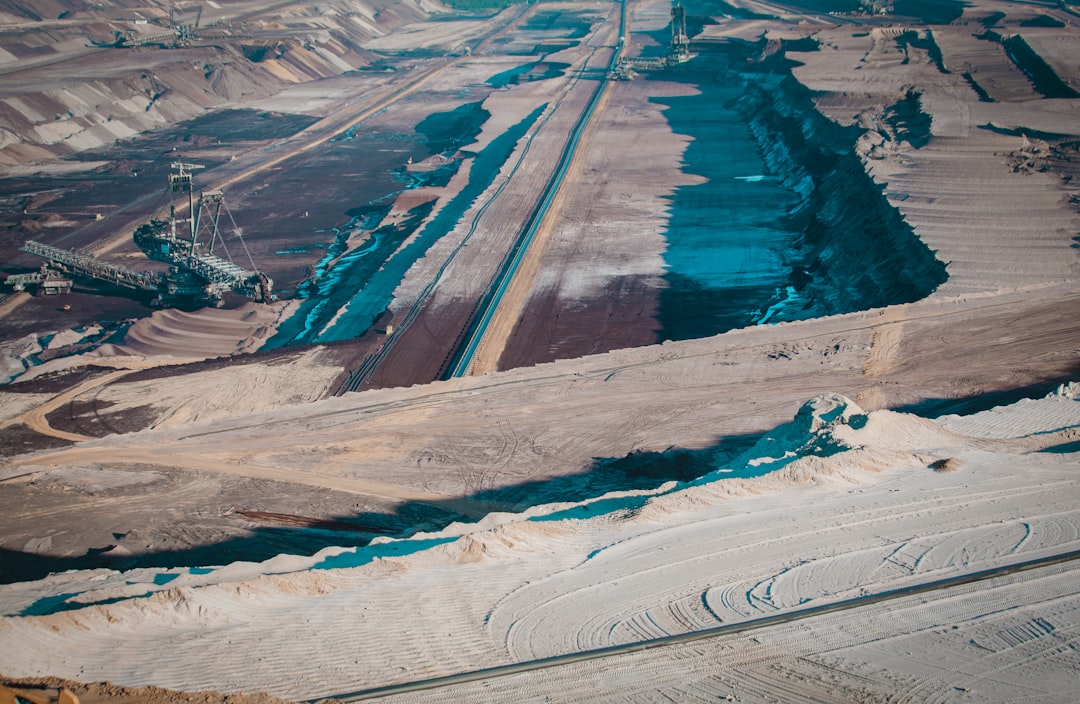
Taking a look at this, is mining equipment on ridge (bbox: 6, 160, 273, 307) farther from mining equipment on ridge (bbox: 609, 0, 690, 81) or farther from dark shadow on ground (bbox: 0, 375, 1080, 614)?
mining equipment on ridge (bbox: 609, 0, 690, 81)

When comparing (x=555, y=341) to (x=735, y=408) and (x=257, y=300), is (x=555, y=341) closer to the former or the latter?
(x=735, y=408)

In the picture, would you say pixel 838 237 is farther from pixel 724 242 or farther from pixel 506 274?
pixel 506 274

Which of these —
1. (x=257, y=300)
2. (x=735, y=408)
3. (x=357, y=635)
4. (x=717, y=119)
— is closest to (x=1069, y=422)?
(x=735, y=408)

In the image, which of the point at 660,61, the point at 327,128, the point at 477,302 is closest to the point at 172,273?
the point at 477,302

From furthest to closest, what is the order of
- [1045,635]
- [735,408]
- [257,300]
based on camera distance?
[257,300] < [735,408] < [1045,635]

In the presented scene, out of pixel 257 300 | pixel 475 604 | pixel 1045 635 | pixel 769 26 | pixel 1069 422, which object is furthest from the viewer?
pixel 769 26

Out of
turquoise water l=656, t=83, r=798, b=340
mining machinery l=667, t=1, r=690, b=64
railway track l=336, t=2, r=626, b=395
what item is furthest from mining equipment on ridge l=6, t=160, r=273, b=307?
mining machinery l=667, t=1, r=690, b=64
